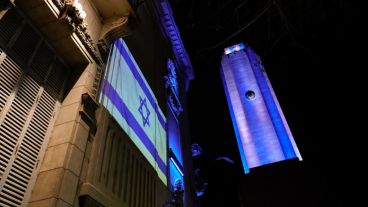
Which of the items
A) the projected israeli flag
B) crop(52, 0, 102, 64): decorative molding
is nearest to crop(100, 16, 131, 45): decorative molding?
the projected israeli flag

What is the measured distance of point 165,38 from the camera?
1753cm

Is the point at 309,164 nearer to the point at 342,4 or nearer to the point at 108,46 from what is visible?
the point at 342,4

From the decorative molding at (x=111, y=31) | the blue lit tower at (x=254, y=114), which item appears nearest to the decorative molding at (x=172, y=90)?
the decorative molding at (x=111, y=31)

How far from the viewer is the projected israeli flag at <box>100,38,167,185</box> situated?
8.00 meters

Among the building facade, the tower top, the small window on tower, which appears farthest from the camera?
the tower top

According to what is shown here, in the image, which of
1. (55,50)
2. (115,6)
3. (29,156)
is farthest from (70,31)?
(29,156)

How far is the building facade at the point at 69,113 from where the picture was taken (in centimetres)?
474

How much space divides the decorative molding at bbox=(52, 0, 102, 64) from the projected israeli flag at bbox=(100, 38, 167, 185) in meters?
1.28

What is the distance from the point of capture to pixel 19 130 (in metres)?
4.87

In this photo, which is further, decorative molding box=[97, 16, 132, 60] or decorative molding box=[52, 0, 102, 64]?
decorative molding box=[97, 16, 132, 60]

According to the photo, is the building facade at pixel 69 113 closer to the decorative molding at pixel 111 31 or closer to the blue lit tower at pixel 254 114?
the decorative molding at pixel 111 31

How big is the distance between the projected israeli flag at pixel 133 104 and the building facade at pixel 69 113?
0.05m

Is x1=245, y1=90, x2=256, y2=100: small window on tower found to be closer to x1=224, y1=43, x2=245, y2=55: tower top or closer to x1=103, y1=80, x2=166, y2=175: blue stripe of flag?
x1=224, y1=43, x2=245, y2=55: tower top

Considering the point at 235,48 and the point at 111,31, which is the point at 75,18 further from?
the point at 235,48
